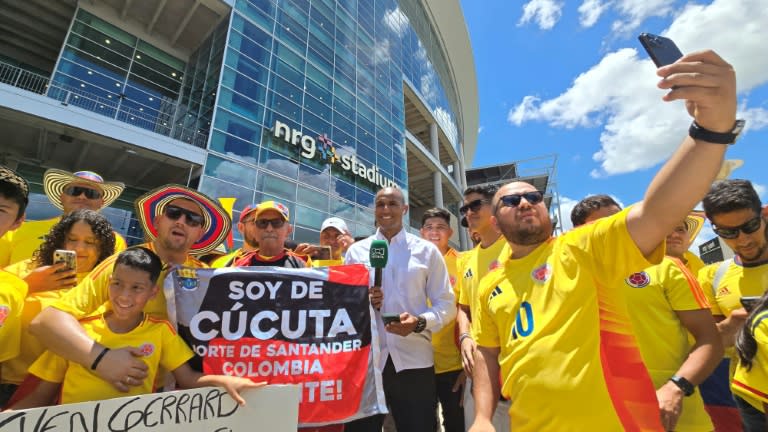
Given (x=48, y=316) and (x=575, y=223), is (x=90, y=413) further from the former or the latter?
(x=575, y=223)

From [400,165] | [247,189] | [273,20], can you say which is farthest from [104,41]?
[400,165]

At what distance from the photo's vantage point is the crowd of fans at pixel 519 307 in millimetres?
1338

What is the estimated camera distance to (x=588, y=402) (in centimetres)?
136

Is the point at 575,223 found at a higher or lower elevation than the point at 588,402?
higher

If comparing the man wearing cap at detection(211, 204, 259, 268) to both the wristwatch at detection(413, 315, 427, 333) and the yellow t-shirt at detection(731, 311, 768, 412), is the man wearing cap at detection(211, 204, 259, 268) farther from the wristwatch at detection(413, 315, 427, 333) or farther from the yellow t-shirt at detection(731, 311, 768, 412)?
the yellow t-shirt at detection(731, 311, 768, 412)

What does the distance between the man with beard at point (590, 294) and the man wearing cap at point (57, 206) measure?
2.62 m

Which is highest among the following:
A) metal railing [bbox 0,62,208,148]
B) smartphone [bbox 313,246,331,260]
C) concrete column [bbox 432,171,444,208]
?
concrete column [bbox 432,171,444,208]

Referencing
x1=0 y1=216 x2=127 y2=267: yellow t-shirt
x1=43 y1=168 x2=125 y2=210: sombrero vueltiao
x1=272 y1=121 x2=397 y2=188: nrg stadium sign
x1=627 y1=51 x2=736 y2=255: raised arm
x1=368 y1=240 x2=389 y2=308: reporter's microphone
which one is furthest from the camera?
x1=272 y1=121 x2=397 y2=188: nrg stadium sign

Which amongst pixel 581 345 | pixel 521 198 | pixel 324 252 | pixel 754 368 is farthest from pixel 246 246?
pixel 754 368

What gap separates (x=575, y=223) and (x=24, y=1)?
19272mm

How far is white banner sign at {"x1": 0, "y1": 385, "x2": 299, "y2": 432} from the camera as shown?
3.98 feet

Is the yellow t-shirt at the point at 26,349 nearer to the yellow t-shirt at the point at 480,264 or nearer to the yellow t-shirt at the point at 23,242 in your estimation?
the yellow t-shirt at the point at 23,242

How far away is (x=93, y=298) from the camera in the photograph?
1945mm

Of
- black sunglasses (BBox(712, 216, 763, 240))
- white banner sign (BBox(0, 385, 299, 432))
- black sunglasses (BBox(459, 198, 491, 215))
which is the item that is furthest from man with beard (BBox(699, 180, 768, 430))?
white banner sign (BBox(0, 385, 299, 432))
